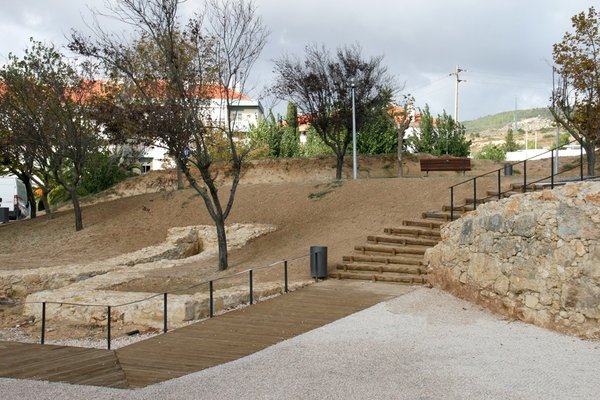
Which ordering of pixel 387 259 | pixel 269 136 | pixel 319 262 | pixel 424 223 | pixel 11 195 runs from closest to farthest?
pixel 319 262
pixel 387 259
pixel 424 223
pixel 11 195
pixel 269 136

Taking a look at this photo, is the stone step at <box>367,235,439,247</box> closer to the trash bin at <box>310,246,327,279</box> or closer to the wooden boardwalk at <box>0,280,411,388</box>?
the trash bin at <box>310,246,327,279</box>

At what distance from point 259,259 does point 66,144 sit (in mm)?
13785

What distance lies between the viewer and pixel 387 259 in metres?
16.8

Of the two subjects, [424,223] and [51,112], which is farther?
[51,112]

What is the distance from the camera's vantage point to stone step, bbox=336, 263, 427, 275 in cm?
1574

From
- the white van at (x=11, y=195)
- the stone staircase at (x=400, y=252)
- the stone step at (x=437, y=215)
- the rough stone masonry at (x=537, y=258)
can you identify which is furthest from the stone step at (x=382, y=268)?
the white van at (x=11, y=195)

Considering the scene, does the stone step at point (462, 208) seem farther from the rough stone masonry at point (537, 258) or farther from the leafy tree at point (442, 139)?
the leafy tree at point (442, 139)

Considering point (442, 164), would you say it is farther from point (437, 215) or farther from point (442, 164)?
point (437, 215)

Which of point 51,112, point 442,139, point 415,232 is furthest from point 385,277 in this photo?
point 442,139

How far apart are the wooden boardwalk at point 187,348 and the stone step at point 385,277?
1.28 m

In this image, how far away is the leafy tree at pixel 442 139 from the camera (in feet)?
160

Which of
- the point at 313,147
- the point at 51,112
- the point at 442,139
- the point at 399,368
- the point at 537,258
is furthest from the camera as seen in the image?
the point at 313,147

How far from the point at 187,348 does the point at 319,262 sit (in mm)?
6684

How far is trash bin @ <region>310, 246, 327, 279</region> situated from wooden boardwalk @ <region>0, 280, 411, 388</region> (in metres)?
2.13
